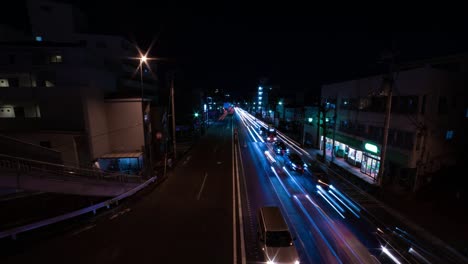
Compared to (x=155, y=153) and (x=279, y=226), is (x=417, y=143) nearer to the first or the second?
(x=279, y=226)

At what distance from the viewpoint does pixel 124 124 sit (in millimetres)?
26031

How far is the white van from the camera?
31.8 feet

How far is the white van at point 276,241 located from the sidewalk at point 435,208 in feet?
29.3

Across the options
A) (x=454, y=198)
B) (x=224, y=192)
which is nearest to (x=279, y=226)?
(x=224, y=192)

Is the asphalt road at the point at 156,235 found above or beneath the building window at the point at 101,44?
beneath

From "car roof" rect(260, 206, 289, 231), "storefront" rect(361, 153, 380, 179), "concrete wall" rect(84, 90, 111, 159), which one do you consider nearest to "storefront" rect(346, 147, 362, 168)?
"storefront" rect(361, 153, 380, 179)

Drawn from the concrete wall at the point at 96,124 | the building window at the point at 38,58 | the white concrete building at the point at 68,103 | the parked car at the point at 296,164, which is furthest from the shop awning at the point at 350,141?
the building window at the point at 38,58

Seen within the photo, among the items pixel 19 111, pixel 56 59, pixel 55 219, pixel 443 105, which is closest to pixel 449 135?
pixel 443 105

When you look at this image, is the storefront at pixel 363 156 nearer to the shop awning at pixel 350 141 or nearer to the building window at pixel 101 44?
the shop awning at pixel 350 141

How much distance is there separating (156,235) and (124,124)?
17882 mm

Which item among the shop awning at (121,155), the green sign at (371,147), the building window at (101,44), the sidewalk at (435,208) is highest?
the building window at (101,44)

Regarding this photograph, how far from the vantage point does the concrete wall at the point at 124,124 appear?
25.8m

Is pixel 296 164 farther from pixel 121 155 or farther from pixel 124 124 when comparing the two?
pixel 124 124

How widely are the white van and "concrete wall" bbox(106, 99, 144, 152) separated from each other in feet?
68.0
